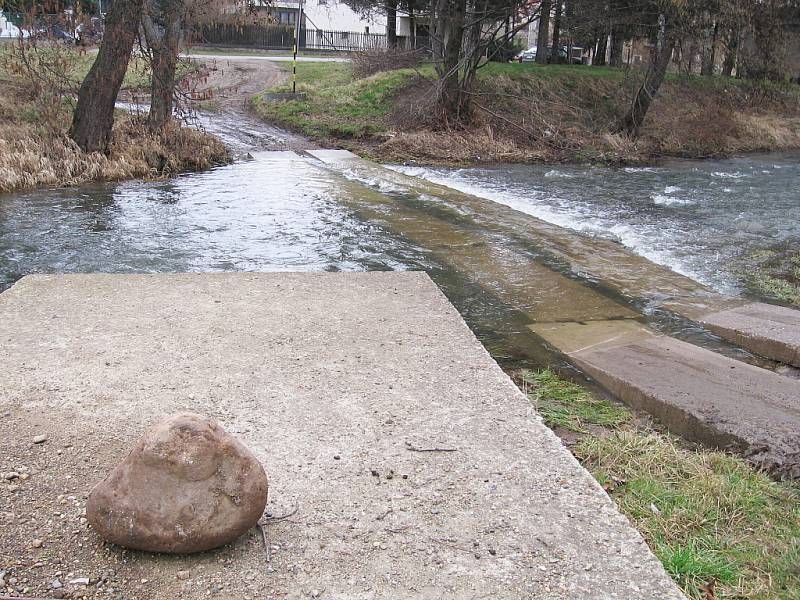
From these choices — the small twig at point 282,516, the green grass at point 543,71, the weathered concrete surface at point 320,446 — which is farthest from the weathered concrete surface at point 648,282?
the green grass at point 543,71

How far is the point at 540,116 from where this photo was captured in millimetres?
23516

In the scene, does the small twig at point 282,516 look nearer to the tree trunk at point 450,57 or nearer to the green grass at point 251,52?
the tree trunk at point 450,57

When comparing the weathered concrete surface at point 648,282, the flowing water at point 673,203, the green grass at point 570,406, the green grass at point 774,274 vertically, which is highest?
the green grass at point 570,406

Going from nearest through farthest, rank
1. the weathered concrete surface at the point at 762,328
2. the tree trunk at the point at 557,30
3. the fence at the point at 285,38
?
the weathered concrete surface at the point at 762,328
the tree trunk at the point at 557,30
the fence at the point at 285,38

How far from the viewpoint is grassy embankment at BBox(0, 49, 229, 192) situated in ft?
44.4

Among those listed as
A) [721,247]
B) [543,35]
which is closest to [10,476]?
[721,247]

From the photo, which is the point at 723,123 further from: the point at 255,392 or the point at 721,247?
the point at 255,392

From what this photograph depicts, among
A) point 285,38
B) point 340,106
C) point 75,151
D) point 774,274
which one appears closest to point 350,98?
point 340,106

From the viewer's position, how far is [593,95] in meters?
27.7

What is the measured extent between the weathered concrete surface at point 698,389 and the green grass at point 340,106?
650 inches

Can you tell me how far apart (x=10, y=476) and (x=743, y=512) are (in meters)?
3.25

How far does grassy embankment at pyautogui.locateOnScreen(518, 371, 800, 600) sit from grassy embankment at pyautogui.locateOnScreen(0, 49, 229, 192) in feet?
38.0

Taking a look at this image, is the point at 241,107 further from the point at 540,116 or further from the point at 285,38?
the point at 285,38

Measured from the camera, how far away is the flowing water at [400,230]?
7867mm
